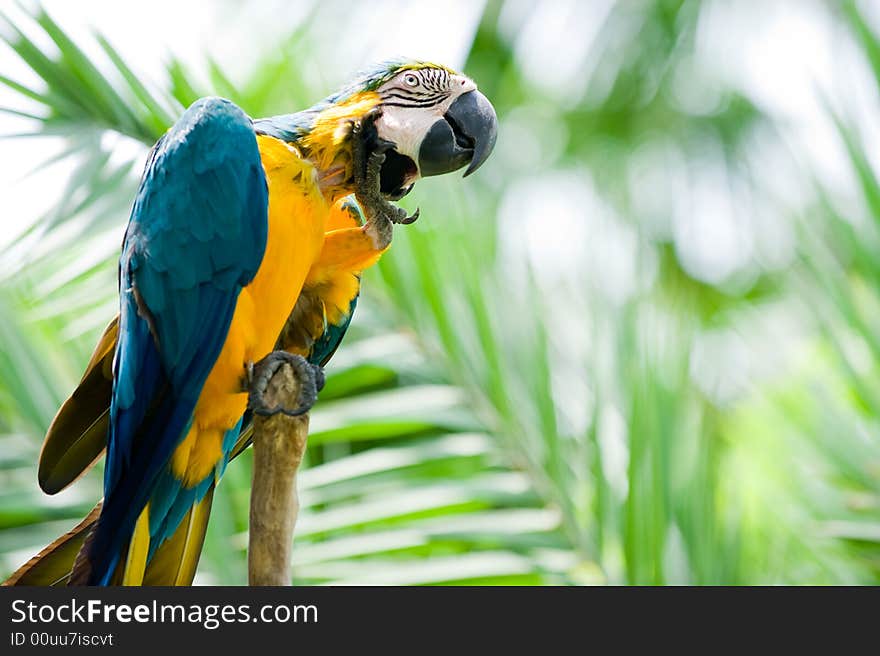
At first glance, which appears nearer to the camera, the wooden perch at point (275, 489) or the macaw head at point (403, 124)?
the wooden perch at point (275, 489)

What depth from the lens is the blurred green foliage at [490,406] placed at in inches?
59.0

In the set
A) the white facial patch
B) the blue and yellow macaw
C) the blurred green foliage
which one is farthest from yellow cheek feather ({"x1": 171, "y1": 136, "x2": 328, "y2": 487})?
the blurred green foliage

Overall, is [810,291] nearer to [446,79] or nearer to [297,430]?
[446,79]

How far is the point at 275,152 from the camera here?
122 centimetres

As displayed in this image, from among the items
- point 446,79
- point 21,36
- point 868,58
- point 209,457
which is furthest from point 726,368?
point 21,36

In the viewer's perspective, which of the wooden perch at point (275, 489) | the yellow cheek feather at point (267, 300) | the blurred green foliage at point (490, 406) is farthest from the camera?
the blurred green foliage at point (490, 406)

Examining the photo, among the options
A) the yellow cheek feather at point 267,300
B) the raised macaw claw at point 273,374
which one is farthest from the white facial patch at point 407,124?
the raised macaw claw at point 273,374

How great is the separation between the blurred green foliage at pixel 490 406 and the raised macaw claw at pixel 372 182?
39 centimetres

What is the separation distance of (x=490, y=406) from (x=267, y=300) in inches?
21.5

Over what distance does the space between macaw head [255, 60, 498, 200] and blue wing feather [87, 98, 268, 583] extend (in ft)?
0.29

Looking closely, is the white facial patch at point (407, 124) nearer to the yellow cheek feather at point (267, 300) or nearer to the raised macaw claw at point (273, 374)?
the yellow cheek feather at point (267, 300)

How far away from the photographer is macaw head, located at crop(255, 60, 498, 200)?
1.21 m

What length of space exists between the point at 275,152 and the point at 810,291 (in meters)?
0.96

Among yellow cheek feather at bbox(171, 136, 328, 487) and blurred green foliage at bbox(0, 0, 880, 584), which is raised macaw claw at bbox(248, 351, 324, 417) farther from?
blurred green foliage at bbox(0, 0, 880, 584)
